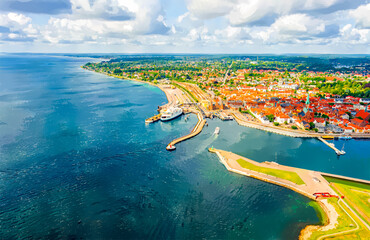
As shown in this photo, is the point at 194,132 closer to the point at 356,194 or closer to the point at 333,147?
the point at 333,147

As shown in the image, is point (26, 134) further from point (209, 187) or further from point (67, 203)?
point (209, 187)

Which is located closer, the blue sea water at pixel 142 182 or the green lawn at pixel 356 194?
the blue sea water at pixel 142 182

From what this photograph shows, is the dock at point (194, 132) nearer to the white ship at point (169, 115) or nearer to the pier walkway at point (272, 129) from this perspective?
the white ship at point (169, 115)

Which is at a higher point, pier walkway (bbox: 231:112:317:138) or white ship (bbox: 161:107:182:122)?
white ship (bbox: 161:107:182:122)

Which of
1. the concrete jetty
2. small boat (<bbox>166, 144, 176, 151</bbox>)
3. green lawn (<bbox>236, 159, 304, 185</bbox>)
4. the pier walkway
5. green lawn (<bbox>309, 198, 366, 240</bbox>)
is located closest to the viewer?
green lawn (<bbox>309, 198, 366, 240</bbox>)

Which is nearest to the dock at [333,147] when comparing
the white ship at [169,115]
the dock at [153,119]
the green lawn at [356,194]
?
the green lawn at [356,194]

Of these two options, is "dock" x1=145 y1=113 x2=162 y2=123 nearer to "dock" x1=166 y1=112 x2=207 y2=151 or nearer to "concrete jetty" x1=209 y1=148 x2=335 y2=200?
"dock" x1=166 y1=112 x2=207 y2=151

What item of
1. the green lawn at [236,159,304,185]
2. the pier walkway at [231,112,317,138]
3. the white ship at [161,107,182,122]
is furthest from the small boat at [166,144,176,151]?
the pier walkway at [231,112,317,138]

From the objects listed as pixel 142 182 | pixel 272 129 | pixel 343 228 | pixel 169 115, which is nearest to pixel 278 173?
pixel 343 228

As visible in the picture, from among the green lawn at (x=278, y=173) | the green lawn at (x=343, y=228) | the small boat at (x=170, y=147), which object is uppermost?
the small boat at (x=170, y=147)
